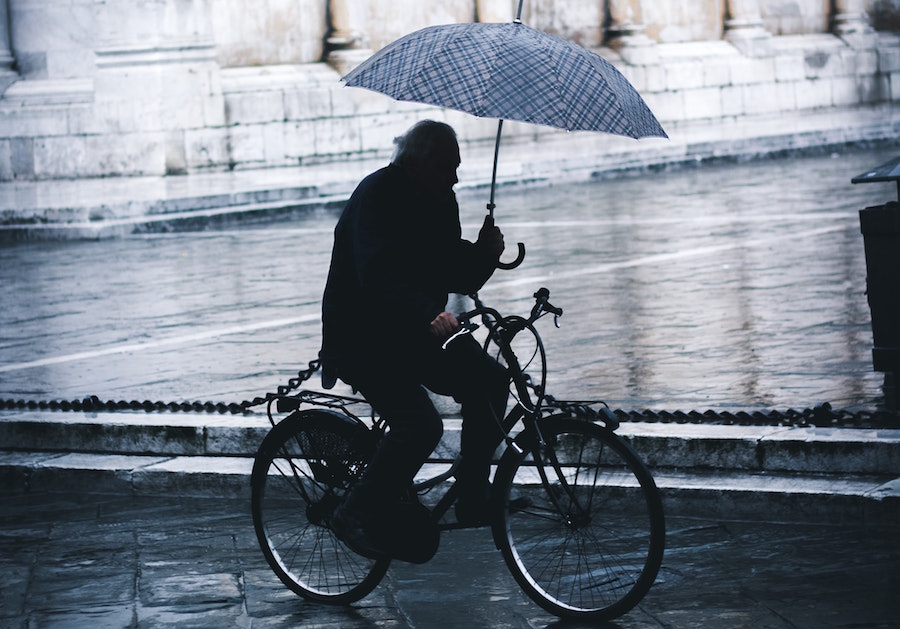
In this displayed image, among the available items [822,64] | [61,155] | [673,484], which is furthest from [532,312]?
[822,64]

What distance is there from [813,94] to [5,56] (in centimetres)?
1548

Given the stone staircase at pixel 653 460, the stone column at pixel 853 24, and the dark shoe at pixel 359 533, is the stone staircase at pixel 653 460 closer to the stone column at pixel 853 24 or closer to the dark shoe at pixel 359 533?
the dark shoe at pixel 359 533

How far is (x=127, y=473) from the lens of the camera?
21.1 ft

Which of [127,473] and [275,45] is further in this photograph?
[275,45]

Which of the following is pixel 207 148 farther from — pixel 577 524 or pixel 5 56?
pixel 577 524

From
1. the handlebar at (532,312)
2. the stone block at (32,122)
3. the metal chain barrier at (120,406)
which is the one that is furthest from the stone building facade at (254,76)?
the handlebar at (532,312)

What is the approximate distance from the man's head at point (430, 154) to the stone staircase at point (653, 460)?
5.58ft

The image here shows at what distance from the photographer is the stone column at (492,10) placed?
25766 millimetres

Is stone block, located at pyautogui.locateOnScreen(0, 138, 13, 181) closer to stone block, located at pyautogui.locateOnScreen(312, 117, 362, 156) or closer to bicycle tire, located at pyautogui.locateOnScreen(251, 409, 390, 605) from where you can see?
stone block, located at pyautogui.locateOnScreen(312, 117, 362, 156)

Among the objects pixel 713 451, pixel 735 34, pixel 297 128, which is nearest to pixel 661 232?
pixel 713 451

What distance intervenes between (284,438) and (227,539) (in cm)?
82

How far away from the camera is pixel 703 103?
28047mm

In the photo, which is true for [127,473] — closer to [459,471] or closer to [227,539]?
[227,539]

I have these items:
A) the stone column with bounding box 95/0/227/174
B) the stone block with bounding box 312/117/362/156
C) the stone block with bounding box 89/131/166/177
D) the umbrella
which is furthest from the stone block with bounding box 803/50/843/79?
the umbrella
